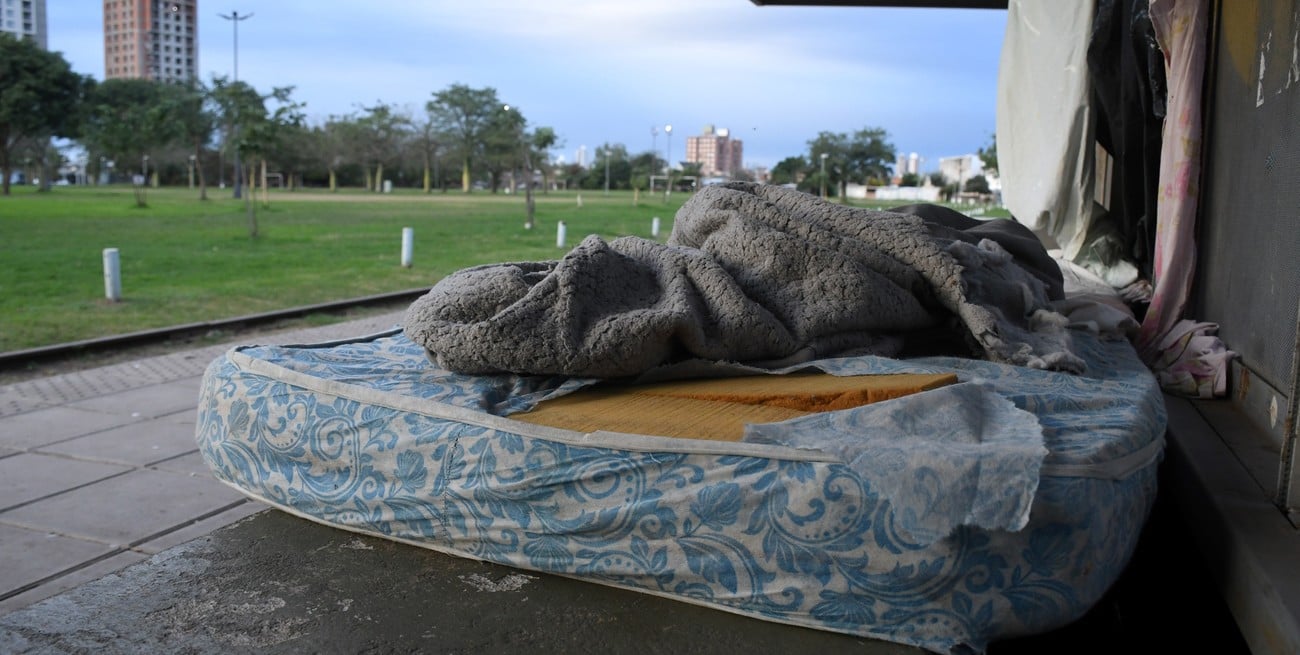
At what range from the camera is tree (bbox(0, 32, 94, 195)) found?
35.6 meters

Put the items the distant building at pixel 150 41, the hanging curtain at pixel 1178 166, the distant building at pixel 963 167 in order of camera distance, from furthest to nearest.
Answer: the distant building at pixel 150 41
the distant building at pixel 963 167
the hanging curtain at pixel 1178 166

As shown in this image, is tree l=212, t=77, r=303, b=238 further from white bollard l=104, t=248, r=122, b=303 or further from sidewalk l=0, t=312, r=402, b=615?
sidewalk l=0, t=312, r=402, b=615

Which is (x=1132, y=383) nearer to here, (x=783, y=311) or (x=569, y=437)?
(x=783, y=311)

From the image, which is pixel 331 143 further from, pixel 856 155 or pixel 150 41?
pixel 856 155

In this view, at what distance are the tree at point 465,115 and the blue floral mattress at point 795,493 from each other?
51067mm

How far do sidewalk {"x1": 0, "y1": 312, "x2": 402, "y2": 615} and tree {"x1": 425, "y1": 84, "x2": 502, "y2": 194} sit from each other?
48.5 metres

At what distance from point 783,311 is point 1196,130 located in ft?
7.05

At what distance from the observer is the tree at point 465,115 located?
54.2m

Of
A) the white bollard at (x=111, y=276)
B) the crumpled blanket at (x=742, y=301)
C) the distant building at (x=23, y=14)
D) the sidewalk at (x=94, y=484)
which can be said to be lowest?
the sidewalk at (x=94, y=484)

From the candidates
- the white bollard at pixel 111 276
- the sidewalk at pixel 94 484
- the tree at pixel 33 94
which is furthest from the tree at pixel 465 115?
the sidewalk at pixel 94 484

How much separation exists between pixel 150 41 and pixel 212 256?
3624cm

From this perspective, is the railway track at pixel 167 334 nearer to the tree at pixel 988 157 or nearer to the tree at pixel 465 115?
the tree at pixel 988 157

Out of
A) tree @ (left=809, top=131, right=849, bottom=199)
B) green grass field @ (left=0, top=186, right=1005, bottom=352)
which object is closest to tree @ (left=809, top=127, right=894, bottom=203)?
tree @ (left=809, top=131, right=849, bottom=199)

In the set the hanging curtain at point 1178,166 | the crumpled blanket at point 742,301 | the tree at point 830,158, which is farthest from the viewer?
the tree at point 830,158
